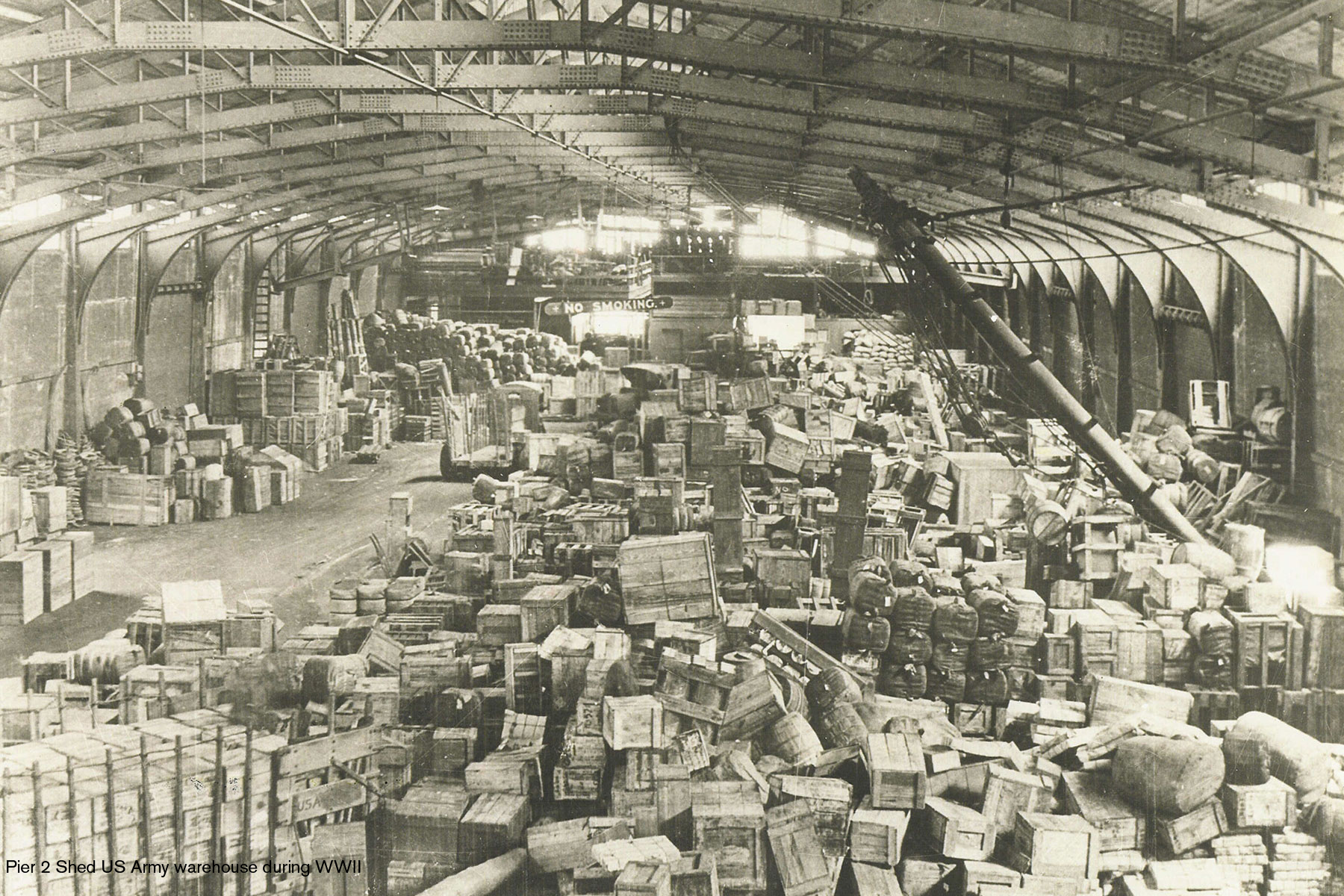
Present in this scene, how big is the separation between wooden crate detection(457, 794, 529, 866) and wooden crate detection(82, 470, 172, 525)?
1264 cm

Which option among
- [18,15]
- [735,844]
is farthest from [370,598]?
[18,15]

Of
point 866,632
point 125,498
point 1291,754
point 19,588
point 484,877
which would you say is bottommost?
point 484,877

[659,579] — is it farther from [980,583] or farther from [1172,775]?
[1172,775]

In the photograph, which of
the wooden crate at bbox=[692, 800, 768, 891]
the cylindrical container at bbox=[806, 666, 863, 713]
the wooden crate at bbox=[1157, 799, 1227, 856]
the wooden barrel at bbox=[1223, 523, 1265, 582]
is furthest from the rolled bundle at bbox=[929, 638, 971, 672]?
the wooden crate at bbox=[692, 800, 768, 891]

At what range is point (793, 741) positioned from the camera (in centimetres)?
848

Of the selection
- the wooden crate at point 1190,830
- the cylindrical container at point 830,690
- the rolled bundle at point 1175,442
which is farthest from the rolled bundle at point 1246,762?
the rolled bundle at point 1175,442

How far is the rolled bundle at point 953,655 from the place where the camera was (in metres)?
10.4

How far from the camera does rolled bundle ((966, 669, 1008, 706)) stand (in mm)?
10398

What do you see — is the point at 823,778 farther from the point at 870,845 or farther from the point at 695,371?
the point at 695,371

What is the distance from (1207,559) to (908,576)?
306 cm

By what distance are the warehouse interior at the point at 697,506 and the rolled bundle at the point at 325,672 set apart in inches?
1.6

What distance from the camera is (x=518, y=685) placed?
891 centimetres

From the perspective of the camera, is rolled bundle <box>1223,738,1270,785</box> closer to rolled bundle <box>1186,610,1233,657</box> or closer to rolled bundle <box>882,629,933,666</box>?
rolled bundle <box>1186,610,1233,657</box>

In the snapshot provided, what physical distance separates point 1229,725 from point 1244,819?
139cm
